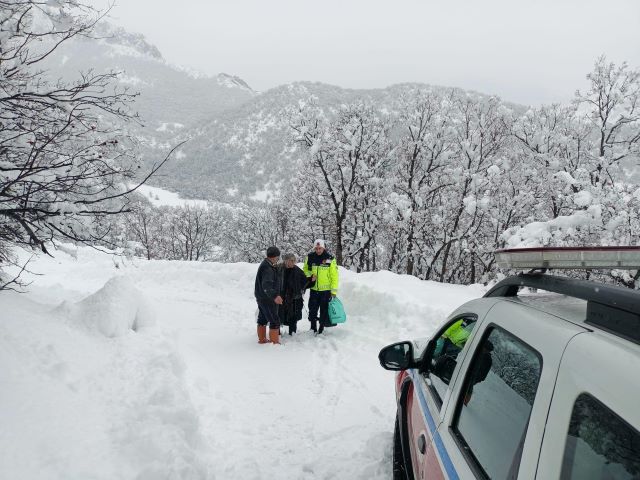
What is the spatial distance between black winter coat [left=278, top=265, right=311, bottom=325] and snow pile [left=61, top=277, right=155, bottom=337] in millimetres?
2320

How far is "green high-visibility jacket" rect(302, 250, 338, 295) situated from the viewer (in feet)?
26.8

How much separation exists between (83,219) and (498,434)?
477cm

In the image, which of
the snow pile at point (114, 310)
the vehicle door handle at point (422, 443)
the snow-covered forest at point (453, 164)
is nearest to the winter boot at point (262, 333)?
the snow pile at point (114, 310)

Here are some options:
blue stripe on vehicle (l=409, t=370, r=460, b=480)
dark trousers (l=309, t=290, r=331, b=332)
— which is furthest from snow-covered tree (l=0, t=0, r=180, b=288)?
dark trousers (l=309, t=290, r=331, b=332)

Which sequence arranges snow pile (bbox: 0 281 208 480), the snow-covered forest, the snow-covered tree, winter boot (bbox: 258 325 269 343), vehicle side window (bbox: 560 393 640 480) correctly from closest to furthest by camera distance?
1. vehicle side window (bbox: 560 393 640 480)
2. snow pile (bbox: 0 281 208 480)
3. the snow-covered tree
4. winter boot (bbox: 258 325 269 343)
5. the snow-covered forest

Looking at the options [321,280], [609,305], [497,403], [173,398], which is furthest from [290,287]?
[609,305]

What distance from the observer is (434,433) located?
233 centimetres

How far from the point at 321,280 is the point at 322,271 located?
17 cm

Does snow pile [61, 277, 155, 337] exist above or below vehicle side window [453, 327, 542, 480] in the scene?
below

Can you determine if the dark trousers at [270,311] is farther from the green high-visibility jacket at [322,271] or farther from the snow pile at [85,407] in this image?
the snow pile at [85,407]

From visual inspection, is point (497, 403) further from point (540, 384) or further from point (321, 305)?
point (321, 305)

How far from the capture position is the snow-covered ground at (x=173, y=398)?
11.4 feet

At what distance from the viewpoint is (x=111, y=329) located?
18.7 feet

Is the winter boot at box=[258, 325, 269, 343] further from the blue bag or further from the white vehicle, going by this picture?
the white vehicle
